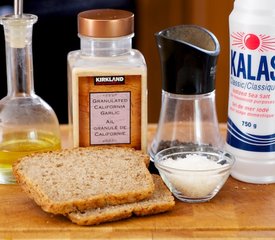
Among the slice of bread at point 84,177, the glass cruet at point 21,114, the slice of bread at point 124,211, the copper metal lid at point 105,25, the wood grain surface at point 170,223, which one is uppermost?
the copper metal lid at point 105,25

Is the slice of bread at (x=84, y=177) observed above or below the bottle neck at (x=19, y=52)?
below

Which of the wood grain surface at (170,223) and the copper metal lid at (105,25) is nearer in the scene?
the wood grain surface at (170,223)

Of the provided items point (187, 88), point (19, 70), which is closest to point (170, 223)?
point (187, 88)

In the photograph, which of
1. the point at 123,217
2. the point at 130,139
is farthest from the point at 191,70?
the point at 123,217

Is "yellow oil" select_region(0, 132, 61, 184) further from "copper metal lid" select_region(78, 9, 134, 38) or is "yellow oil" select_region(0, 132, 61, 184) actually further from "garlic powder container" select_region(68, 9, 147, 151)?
"copper metal lid" select_region(78, 9, 134, 38)

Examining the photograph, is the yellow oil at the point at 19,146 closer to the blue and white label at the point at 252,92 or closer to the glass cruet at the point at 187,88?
the glass cruet at the point at 187,88

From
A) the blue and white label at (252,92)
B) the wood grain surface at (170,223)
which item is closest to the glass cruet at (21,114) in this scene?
the wood grain surface at (170,223)

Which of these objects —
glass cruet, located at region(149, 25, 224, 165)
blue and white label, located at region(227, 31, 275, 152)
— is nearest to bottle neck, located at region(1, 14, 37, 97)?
glass cruet, located at region(149, 25, 224, 165)
